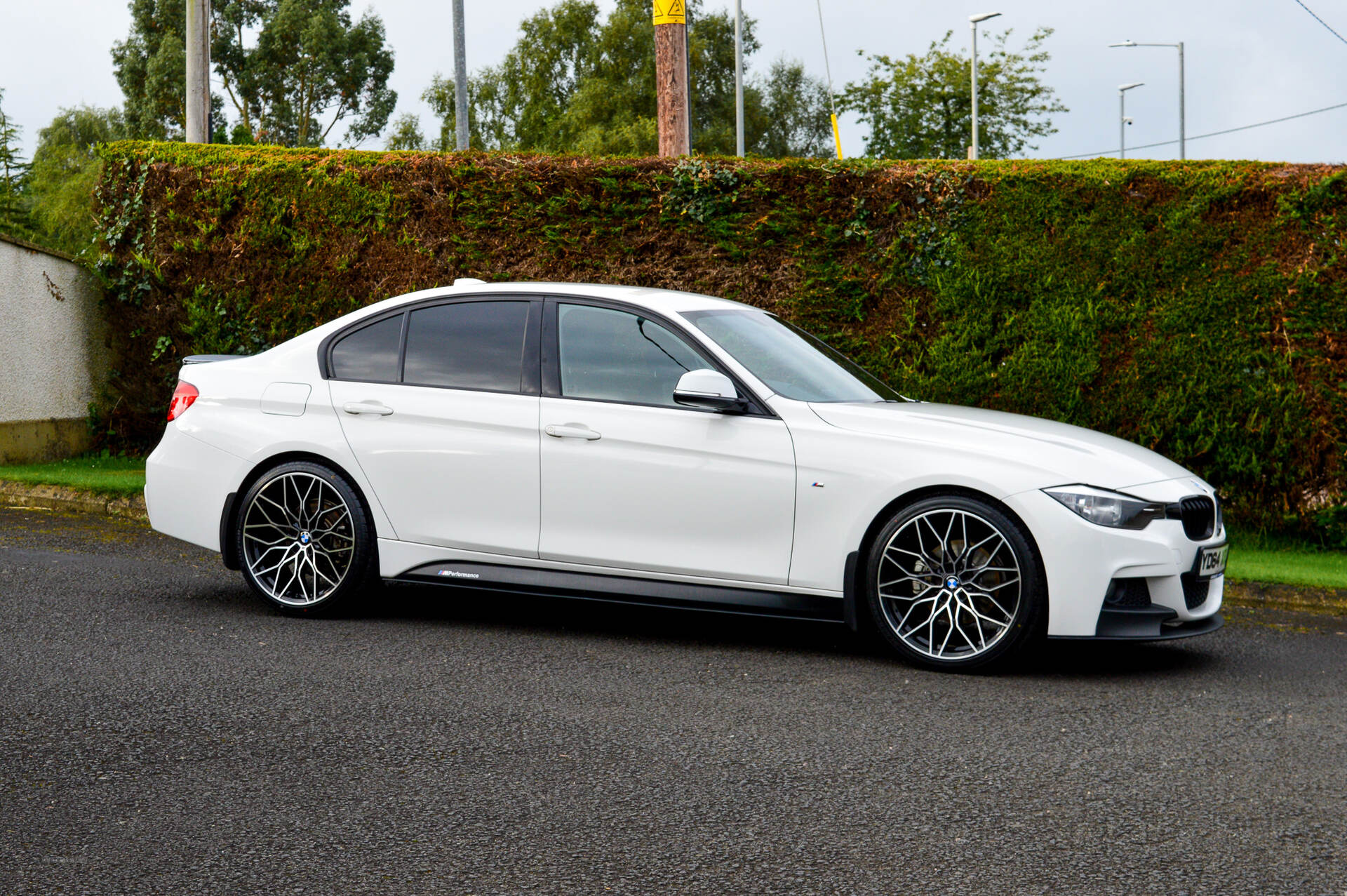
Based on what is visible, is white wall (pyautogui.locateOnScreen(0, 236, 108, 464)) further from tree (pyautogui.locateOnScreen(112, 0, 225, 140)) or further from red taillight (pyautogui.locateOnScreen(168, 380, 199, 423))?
tree (pyautogui.locateOnScreen(112, 0, 225, 140))

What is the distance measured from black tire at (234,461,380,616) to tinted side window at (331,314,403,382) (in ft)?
1.65

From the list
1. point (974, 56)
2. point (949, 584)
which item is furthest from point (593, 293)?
point (974, 56)

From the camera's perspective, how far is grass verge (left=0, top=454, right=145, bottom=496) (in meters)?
10.8

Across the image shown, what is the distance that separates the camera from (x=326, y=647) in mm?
6156

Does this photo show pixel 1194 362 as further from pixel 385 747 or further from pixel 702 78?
pixel 702 78

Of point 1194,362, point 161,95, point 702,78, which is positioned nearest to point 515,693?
point 1194,362

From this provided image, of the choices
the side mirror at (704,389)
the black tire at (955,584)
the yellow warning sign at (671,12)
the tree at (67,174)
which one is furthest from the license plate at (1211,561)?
the tree at (67,174)

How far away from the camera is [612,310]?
6.54 m

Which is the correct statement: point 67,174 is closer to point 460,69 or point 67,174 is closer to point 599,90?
point 599,90

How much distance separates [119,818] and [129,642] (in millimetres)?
2456

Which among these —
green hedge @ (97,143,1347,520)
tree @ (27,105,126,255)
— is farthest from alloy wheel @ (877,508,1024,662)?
tree @ (27,105,126,255)

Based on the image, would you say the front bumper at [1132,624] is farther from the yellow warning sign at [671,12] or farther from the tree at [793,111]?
the tree at [793,111]

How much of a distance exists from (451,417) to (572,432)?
650 mm

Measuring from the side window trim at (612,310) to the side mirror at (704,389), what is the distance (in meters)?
0.12
